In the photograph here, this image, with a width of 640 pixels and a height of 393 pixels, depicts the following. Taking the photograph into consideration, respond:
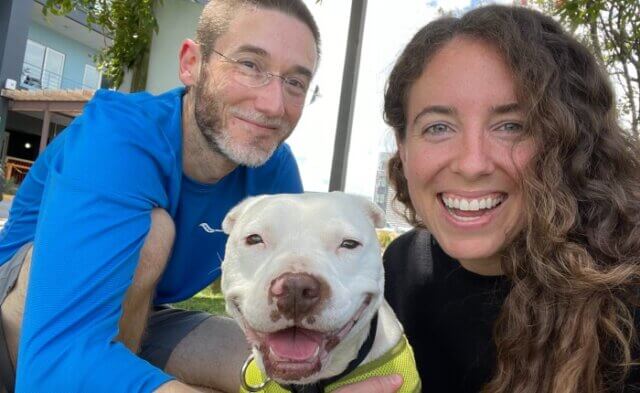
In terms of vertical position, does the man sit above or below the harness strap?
above

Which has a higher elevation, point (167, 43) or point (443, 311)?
point (167, 43)

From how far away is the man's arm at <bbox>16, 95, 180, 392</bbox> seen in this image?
1774mm

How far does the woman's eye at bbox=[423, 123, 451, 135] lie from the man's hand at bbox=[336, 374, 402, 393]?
33.9 inches

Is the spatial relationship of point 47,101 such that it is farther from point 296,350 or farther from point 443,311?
point 296,350

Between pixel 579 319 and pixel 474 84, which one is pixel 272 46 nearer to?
pixel 474 84

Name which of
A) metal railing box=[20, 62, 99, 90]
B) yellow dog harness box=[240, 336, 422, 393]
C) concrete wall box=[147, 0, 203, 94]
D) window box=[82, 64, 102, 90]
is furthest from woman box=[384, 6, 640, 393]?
window box=[82, 64, 102, 90]

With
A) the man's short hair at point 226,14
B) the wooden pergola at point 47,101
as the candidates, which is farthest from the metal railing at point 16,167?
the man's short hair at point 226,14

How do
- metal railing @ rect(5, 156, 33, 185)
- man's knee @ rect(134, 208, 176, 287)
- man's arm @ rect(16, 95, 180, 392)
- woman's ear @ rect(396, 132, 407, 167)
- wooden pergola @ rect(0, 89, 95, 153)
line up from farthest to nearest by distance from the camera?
metal railing @ rect(5, 156, 33, 185), wooden pergola @ rect(0, 89, 95, 153), woman's ear @ rect(396, 132, 407, 167), man's knee @ rect(134, 208, 176, 287), man's arm @ rect(16, 95, 180, 392)

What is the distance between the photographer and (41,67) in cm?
2058

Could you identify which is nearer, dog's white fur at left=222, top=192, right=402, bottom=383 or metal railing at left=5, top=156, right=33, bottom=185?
dog's white fur at left=222, top=192, right=402, bottom=383

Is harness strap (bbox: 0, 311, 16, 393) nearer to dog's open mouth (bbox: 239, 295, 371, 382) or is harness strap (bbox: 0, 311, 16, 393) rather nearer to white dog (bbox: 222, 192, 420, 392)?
white dog (bbox: 222, 192, 420, 392)

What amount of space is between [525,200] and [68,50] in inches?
910

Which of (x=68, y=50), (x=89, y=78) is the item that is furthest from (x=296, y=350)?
(x=89, y=78)

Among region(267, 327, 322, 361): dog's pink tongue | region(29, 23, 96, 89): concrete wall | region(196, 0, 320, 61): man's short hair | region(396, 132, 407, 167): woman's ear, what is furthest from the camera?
region(29, 23, 96, 89): concrete wall
